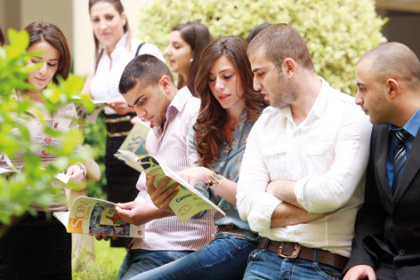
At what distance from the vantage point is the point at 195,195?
86.4 inches

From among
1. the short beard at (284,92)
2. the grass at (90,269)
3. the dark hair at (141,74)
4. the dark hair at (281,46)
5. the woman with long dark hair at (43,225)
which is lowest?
the grass at (90,269)

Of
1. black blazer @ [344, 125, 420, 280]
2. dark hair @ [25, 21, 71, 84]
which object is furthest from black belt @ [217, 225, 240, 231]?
dark hair @ [25, 21, 71, 84]

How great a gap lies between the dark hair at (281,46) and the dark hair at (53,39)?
4.62ft

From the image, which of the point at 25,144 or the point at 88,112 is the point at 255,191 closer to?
the point at 25,144

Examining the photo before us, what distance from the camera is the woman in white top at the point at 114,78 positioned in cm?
Result: 386

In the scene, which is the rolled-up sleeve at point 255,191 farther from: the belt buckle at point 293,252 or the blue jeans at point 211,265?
the blue jeans at point 211,265

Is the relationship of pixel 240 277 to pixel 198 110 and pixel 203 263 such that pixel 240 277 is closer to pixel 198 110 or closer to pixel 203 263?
pixel 203 263

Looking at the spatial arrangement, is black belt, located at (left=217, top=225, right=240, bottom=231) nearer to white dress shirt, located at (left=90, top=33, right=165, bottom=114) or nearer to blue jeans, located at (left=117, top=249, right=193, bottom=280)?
blue jeans, located at (left=117, top=249, right=193, bottom=280)

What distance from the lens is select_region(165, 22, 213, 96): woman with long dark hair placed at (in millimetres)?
3980

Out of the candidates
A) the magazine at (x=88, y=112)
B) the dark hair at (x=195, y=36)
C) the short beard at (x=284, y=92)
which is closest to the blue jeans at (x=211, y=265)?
the short beard at (x=284, y=92)

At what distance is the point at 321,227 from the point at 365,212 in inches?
8.1

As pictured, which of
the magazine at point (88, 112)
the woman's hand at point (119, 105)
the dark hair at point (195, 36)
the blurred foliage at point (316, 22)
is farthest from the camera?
the blurred foliage at point (316, 22)

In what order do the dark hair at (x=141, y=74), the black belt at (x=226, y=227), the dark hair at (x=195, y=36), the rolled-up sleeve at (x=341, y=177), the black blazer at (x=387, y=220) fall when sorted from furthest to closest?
the dark hair at (x=195, y=36), the dark hair at (x=141, y=74), the black belt at (x=226, y=227), the rolled-up sleeve at (x=341, y=177), the black blazer at (x=387, y=220)

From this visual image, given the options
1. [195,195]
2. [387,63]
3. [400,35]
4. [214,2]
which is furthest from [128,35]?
[400,35]
